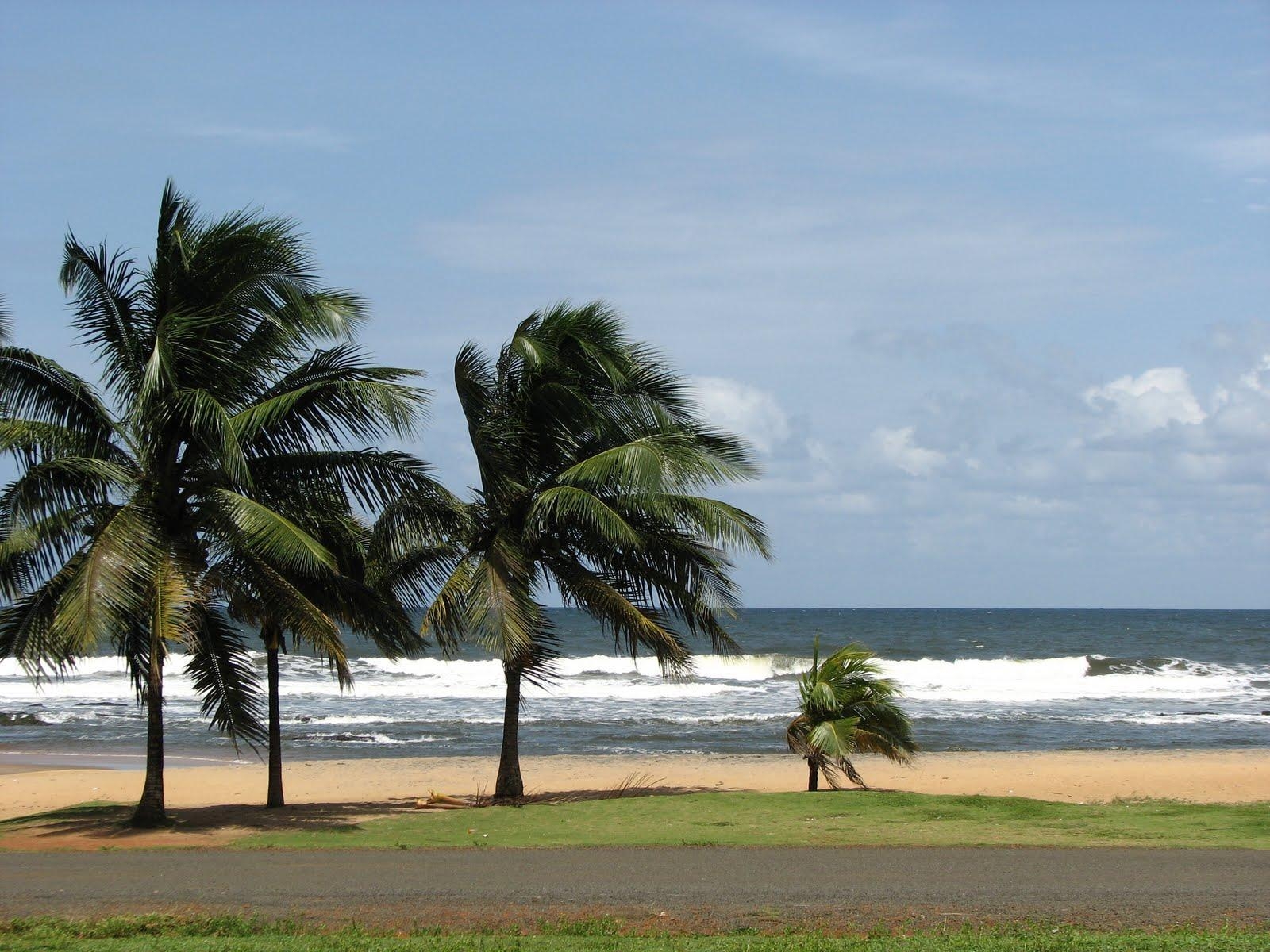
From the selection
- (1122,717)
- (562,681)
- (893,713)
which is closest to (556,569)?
(893,713)

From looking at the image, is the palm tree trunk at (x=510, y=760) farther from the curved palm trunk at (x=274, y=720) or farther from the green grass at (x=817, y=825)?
the curved palm trunk at (x=274, y=720)

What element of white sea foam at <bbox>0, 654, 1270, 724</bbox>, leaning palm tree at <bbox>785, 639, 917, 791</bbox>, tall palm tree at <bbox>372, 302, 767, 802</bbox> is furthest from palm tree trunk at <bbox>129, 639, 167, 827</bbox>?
white sea foam at <bbox>0, 654, 1270, 724</bbox>

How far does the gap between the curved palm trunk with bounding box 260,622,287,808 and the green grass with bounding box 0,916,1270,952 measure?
6126 millimetres

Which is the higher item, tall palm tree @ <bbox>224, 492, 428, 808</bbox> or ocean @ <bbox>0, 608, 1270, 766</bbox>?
tall palm tree @ <bbox>224, 492, 428, 808</bbox>

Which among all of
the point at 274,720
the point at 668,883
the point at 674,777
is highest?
the point at 274,720

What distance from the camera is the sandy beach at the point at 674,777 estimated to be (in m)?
19.0

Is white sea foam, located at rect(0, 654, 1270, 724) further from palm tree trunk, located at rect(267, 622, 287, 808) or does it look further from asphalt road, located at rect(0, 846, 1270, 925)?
asphalt road, located at rect(0, 846, 1270, 925)

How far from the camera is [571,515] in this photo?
14711mm

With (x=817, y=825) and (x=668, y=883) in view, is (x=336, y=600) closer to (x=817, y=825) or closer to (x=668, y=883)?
(x=817, y=825)

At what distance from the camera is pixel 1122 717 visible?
33.5 m

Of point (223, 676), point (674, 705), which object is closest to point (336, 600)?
point (223, 676)

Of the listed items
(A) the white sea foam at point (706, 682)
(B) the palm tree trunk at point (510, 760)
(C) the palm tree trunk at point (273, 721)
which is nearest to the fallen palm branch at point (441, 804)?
(B) the palm tree trunk at point (510, 760)

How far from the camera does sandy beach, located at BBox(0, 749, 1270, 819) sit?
19.0 meters

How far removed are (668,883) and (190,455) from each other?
24.1 ft
